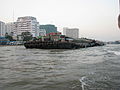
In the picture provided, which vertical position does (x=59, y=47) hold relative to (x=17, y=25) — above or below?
below

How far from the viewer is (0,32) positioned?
129 m

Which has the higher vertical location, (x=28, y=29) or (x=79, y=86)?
(x=28, y=29)

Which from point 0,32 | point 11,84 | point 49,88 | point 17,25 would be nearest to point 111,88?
point 49,88

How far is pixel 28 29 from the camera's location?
386 feet

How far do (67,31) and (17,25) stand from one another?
6229 cm

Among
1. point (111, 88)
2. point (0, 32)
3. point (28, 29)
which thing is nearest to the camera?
point (111, 88)

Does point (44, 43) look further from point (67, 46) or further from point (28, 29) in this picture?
point (28, 29)

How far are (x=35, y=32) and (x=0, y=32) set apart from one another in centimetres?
3235

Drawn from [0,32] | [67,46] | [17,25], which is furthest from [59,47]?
[0,32]

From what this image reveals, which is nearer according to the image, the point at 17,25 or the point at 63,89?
the point at 63,89

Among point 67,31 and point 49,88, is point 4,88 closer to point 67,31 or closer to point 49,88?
point 49,88

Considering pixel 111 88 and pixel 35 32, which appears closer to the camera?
pixel 111 88

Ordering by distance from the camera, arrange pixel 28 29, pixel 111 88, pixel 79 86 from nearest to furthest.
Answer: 1. pixel 111 88
2. pixel 79 86
3. pixel 28 29

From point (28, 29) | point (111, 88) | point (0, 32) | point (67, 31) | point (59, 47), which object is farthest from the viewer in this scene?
point (67, 31)
